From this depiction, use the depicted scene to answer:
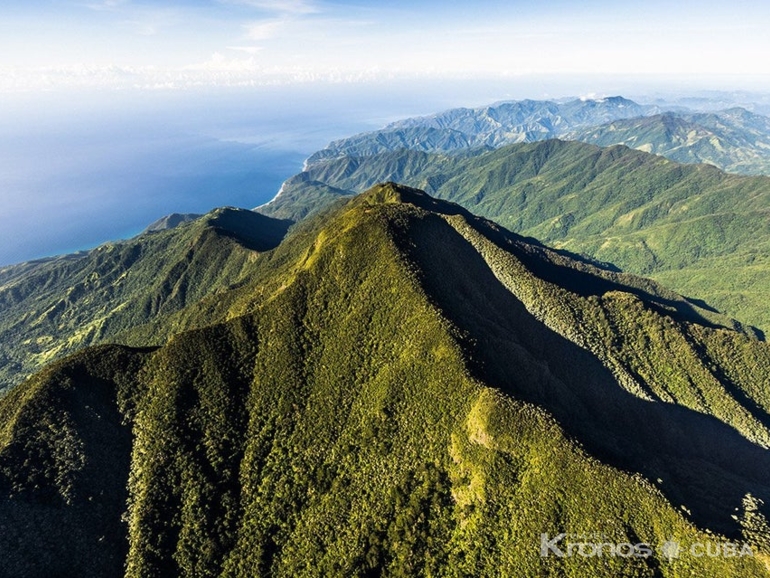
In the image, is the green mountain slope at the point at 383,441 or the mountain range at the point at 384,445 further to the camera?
the green mountain slope at the point at 383,441

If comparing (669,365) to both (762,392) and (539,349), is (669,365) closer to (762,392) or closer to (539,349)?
(762,392)

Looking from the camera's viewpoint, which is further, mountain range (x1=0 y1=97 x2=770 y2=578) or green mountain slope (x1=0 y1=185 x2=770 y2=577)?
green mountain slope (x1=0 y1=185 x2=770 y2=577)

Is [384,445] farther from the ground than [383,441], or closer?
closer

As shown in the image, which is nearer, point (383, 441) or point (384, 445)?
point (384, 445)

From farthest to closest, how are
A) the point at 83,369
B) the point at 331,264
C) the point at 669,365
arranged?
the point at 669,365 → the point at 331,264 → the point at 83,369

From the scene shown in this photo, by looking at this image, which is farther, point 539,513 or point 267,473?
point 267,473

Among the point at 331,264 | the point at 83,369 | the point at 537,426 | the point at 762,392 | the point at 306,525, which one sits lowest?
the point at 762,392

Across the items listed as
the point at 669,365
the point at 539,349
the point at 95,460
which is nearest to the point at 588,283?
the point at 669,365

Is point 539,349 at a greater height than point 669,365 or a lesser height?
greater
